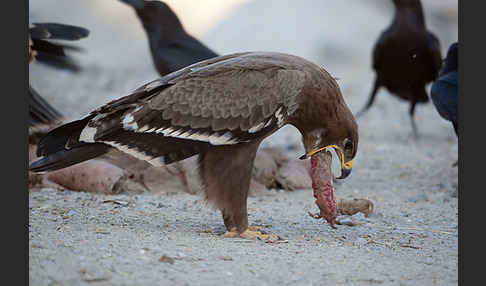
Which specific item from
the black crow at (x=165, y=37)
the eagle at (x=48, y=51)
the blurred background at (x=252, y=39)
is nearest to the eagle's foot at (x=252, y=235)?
the eagle at (x=48, y=51)

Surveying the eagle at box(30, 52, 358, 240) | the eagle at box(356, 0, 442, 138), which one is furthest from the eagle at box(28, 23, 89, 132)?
the eagle at box(356, 0, 442, 138)

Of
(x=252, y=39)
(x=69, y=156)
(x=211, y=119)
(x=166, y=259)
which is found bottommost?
(x=252, y=39)

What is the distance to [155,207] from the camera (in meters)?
4.64

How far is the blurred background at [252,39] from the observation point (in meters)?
10.2

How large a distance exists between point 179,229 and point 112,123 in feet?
2.62

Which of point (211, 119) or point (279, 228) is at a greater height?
Result: point (211, 119)

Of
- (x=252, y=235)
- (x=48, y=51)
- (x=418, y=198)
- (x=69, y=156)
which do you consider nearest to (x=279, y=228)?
(x=252, y=235)

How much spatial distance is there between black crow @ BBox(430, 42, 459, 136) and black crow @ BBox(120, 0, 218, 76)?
7.62 feet

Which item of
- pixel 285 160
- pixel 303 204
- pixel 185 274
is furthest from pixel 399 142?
pixel 185 274

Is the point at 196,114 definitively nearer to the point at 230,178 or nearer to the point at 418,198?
the point at 230,178

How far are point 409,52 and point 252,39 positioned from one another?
444cm

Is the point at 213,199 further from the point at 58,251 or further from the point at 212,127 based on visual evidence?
the point at 58,251

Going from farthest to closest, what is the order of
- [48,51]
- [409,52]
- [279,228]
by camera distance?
[409,52] → [48,51] → [279,228]

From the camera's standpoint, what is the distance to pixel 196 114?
3.56 m
